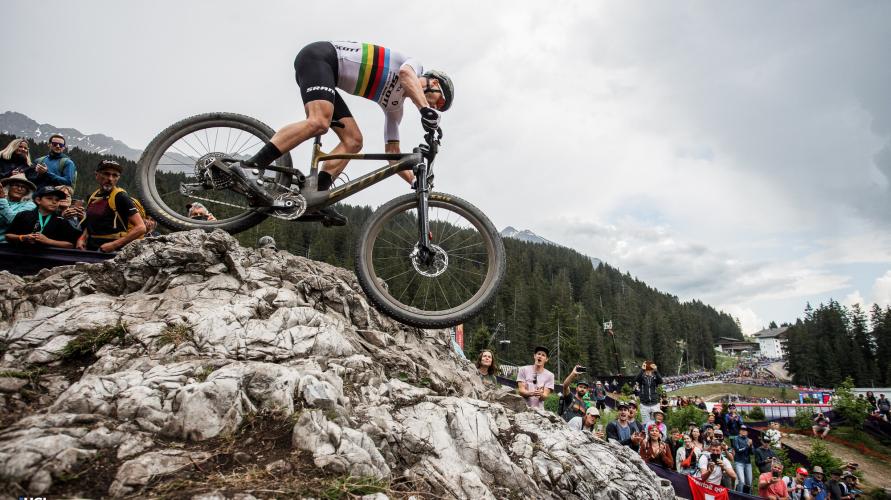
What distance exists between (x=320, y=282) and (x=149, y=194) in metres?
2.38

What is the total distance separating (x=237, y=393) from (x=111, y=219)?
4.68 metres

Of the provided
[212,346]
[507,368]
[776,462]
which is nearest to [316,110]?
[212,346]

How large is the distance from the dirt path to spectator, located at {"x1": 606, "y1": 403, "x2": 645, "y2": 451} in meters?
21.1

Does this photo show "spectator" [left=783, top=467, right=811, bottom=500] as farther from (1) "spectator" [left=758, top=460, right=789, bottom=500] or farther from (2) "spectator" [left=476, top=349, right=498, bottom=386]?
(2) "spectator" [left=476, top=349, right=498, bottom=386]

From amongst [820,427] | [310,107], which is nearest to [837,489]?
[310,107]

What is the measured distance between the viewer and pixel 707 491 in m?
8.98

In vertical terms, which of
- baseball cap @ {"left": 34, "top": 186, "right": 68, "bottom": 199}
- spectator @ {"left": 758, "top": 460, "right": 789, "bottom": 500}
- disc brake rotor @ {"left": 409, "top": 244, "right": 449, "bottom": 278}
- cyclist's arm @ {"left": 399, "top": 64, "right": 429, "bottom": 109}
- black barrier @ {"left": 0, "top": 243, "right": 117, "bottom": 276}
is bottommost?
spectator @ {"left": 758, "top": 460, "right": 789, "bottom": 500}

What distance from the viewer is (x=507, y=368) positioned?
56.9 m

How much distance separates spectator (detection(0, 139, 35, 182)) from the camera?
800 centimetres

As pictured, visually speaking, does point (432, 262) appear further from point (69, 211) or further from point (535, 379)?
point (69, 211)

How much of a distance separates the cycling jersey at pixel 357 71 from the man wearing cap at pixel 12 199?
484cm

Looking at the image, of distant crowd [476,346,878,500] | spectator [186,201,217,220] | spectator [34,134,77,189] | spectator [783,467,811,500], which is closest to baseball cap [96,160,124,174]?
→ spectator [186,201,217,220]

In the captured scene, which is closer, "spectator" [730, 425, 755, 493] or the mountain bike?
the mountain bike

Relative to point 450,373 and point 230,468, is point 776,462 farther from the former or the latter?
point 230,468
